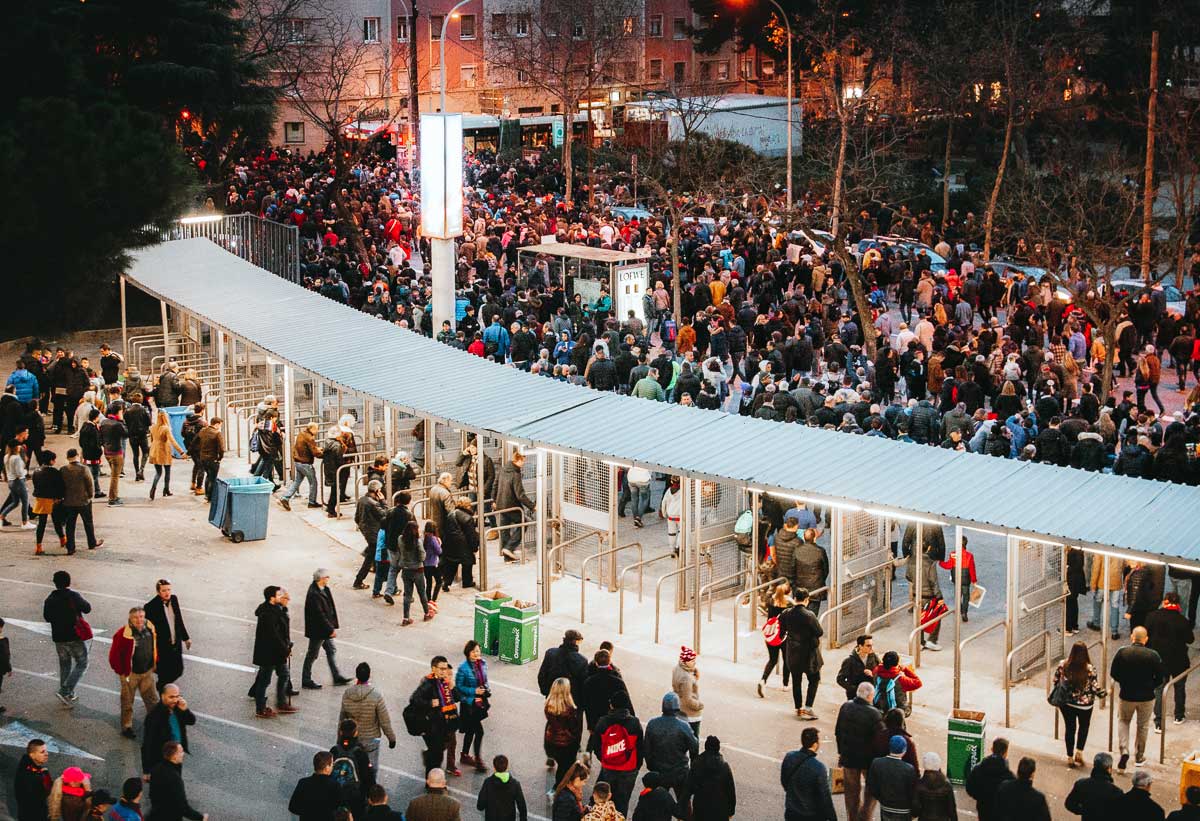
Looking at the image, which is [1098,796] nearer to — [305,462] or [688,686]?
[688,686]

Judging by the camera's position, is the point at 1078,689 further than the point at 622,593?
No

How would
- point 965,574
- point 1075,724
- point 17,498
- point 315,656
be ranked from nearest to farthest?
1. point 1075,724
2. point 315,656
3. point 965,574
4. point 17,498

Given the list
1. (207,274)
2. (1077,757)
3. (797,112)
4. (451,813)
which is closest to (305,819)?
(451,813)

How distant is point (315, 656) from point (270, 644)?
78 cm

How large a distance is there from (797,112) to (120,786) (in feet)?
184

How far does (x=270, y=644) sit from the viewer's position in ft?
49.0

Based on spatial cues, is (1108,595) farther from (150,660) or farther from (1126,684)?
(150,660)

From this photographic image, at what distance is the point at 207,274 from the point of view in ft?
97.1

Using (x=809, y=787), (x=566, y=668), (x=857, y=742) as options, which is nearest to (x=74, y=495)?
(x=566, y=668)

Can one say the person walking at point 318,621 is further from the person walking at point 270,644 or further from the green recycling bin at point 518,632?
the green recycling bin at point 518,632

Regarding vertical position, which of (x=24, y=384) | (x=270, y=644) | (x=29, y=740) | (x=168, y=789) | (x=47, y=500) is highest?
(x=24, y=384)

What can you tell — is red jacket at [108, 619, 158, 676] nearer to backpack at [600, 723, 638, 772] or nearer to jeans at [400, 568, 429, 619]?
jeans at [400, 568, 429, 619]

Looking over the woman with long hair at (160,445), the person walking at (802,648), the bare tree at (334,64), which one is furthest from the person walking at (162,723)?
the bare tree at (334,64)

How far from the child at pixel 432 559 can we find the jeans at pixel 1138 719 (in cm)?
727
